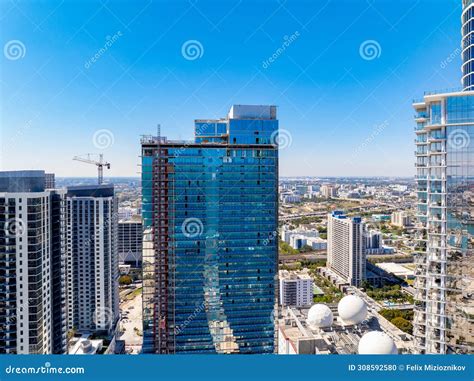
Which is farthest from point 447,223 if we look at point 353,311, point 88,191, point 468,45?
point 88,191

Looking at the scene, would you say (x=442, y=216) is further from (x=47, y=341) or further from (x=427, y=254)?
(x=47, y=341)

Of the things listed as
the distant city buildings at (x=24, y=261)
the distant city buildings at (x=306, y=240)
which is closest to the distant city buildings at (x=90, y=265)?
the distant city buildings at (x=24, y=261)

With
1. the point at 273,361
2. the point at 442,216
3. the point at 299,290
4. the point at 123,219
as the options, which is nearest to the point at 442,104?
Answer: the point at 442,216

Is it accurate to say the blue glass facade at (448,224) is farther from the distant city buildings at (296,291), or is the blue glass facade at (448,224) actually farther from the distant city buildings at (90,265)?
the distant city buildings at (90,265)

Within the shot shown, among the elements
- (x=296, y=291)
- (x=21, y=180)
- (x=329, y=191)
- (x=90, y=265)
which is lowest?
(x=296, y=291)

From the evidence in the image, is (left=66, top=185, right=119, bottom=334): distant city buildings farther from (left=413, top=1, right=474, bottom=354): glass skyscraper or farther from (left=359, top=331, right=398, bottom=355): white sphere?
(left=413, top=1, right=474, bottom=354): glass skyscraper

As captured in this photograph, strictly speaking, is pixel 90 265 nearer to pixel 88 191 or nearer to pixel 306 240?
pixel 88 191

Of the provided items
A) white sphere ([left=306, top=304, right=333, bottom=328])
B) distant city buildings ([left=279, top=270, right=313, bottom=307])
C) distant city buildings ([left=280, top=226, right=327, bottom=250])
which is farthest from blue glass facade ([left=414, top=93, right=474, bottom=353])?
distant city buildings ([left=280, top=226, right=327, bottom=250])
